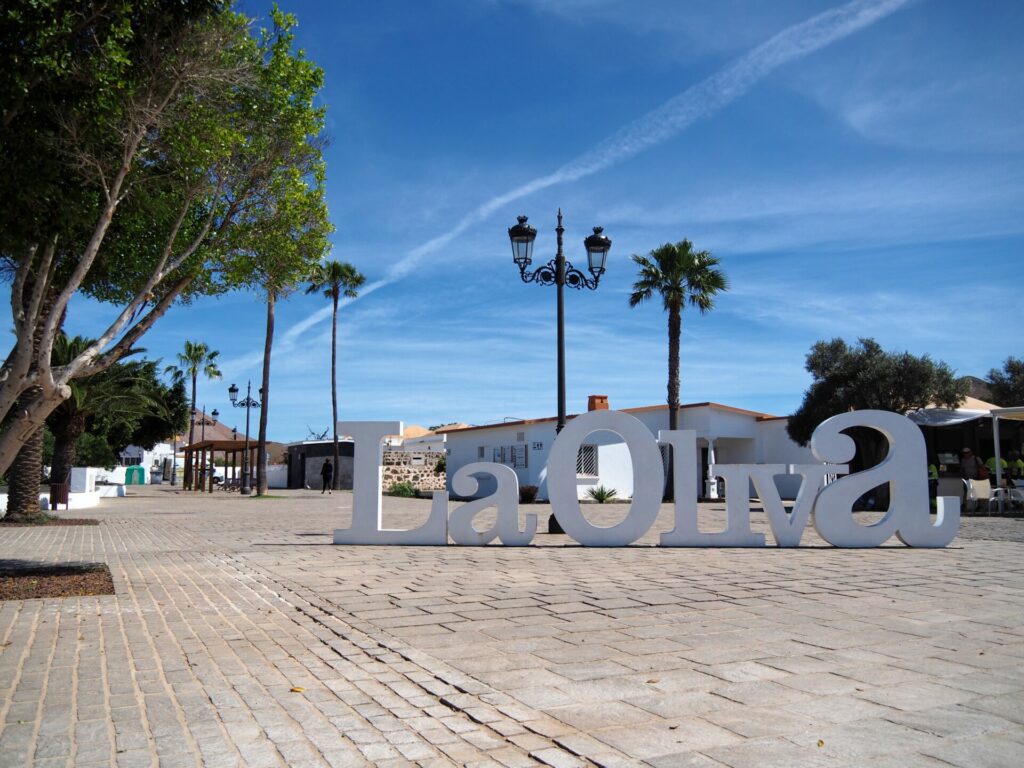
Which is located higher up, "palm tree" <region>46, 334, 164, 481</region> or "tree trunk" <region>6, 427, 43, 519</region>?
"palm tree" <region>46, 334, 164, 481</region>

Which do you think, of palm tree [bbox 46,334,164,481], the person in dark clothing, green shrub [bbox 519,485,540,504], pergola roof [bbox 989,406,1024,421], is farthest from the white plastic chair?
the person in dark clothing

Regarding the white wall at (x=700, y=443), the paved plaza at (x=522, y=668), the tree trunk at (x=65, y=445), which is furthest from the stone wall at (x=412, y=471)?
the paved plaza at (x=522, y=668)

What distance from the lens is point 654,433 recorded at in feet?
105

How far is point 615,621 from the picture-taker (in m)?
6.18

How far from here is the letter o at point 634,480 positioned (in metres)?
11.5

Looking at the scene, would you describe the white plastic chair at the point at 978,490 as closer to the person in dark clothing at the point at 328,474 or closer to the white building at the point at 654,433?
the white building at the point at 654,433

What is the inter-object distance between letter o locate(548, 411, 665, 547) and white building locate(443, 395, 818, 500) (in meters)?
18.0

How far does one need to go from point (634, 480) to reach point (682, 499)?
91cm

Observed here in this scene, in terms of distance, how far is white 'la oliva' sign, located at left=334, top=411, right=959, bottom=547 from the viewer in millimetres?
11453

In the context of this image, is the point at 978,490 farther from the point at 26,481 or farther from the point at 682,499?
the point at 26,481

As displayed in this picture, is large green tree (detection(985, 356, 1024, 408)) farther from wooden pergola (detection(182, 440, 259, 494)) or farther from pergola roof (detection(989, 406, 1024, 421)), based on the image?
wooden pergola (detection(182, 440, 259, 494))

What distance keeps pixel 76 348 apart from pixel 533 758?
22.7 metres

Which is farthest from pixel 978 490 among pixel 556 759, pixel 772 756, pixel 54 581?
pixel 556 759

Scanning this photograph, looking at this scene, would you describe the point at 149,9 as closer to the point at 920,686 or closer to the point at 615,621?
the point at 615,621
